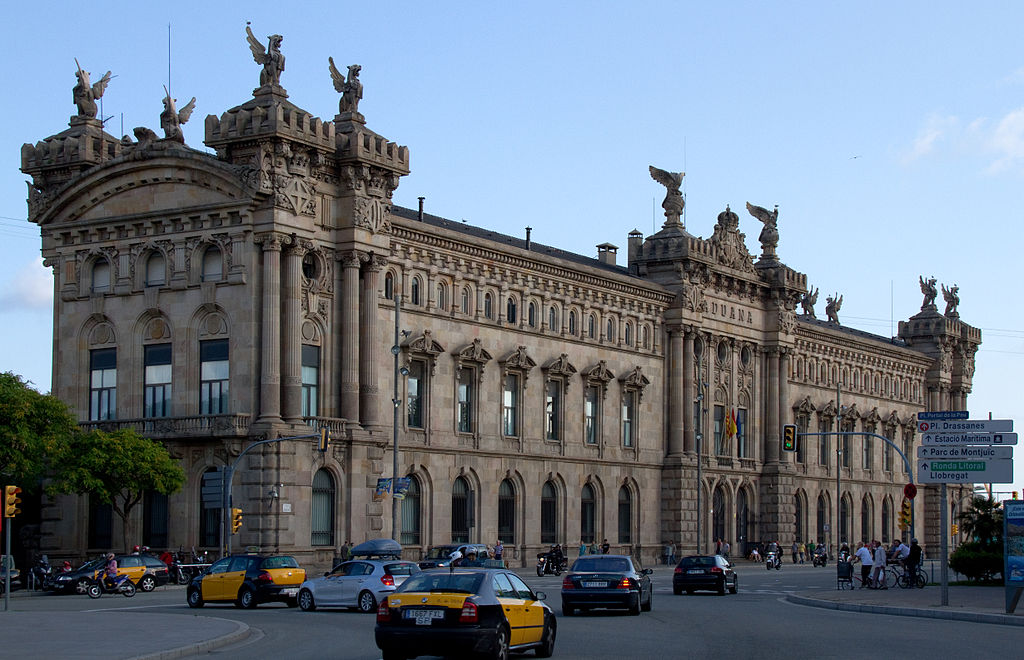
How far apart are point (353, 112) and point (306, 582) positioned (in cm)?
2698

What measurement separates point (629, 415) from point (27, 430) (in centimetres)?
3552

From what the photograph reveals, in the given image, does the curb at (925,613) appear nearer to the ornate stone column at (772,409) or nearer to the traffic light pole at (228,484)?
the traffic light pole at (228,484)

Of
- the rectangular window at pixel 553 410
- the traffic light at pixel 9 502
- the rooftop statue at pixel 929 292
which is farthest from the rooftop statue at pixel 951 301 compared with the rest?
the traffic light at pixel 9 502

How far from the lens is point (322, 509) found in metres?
61.2

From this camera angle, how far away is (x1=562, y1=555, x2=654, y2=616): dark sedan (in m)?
38.2

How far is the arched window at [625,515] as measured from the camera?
81.9m

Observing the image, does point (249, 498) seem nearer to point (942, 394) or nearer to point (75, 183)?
point (75, 183)

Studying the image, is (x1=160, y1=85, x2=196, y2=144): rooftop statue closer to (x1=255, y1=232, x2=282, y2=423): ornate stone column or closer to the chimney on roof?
(x1=255, y1=232, x2=282, y2=423): ornate stone column

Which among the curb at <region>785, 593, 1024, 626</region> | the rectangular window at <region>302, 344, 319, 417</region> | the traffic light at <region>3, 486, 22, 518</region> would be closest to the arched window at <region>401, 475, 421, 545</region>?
the rectangular window at <region>302, 344, 319, 417</region>

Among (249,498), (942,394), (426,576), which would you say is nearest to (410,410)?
(249,498)

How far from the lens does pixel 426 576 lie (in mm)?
25656

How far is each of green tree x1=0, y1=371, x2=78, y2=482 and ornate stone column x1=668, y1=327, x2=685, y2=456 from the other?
120ft

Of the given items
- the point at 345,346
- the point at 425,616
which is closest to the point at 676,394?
the point at 345,346

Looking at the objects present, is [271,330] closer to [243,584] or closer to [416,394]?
[416,394]
